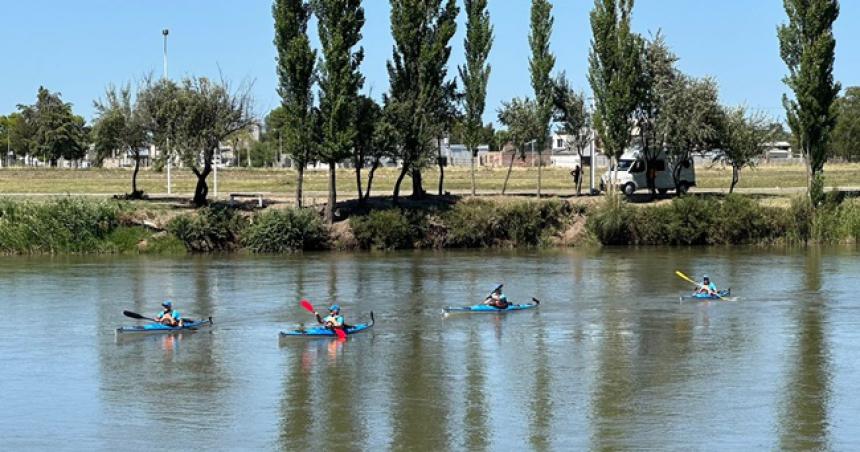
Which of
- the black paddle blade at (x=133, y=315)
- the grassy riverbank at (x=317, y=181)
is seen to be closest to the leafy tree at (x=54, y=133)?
the grassy riverbank at (x=317, y=181)

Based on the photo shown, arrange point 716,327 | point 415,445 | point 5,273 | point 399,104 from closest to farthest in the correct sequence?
point 415,445 < point 716,327 < point 5,273 < point 399,104

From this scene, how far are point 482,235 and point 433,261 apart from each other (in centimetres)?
769

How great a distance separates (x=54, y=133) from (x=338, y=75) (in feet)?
268

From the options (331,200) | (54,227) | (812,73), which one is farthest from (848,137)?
(54,227)

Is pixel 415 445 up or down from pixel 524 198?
down

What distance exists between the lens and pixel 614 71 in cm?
6606

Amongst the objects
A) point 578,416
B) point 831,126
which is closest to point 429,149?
point 831,126

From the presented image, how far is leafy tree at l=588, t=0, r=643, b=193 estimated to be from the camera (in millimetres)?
65562

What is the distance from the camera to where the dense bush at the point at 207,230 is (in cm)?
6162

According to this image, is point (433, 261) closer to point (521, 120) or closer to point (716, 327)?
point (521, 120)

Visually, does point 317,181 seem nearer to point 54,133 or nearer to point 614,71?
point 614,71

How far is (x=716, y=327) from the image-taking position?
123 ft

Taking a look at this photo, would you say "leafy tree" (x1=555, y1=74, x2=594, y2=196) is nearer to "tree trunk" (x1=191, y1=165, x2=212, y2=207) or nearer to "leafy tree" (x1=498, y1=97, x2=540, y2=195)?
"leafy tree" (x1=498, y1=97, x2=540, y2=195)

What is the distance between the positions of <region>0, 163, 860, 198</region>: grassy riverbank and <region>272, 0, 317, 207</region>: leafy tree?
785cm
